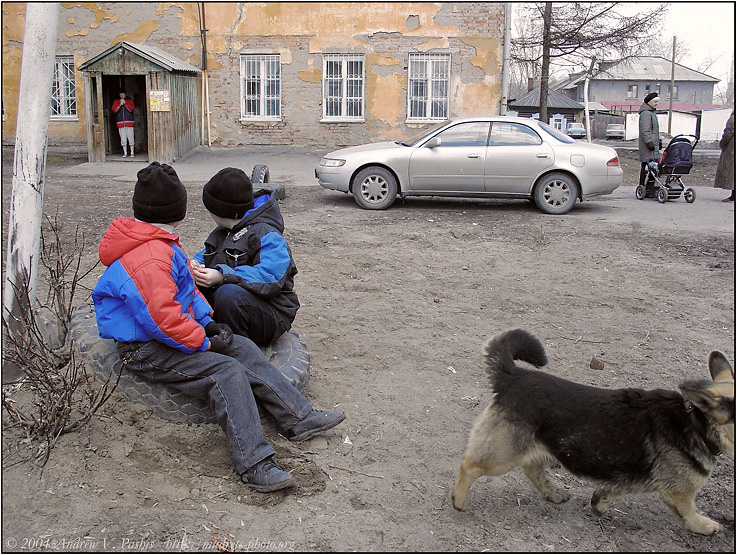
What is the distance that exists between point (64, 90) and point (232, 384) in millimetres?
21286

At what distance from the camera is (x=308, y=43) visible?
19.6 metres

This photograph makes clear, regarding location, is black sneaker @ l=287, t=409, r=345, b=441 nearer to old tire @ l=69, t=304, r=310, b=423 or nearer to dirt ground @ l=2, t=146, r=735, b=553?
dirt ground @ l=2, t=146, r=735, b=553

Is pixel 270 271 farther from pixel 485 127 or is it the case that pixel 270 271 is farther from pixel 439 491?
pixel 485 127

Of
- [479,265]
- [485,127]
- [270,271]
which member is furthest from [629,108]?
[270,271]

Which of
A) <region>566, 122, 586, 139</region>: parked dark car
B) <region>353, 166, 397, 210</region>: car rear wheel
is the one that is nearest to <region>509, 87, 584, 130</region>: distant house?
<region>566, 122, 586, 139</region>: parked dark car

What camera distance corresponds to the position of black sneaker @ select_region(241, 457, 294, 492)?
2.96 m

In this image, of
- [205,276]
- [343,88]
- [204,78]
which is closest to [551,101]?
[343,88]

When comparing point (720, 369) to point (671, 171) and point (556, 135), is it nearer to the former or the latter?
point (556, 135)

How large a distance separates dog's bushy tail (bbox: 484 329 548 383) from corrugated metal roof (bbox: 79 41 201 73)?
16094mm

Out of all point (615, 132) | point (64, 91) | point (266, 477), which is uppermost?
point (615, 132)

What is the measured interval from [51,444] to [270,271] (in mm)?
1451

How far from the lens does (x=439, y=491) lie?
3117 millimetres

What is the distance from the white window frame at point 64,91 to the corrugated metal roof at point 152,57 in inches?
136

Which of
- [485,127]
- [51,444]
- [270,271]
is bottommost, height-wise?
[51,444]
